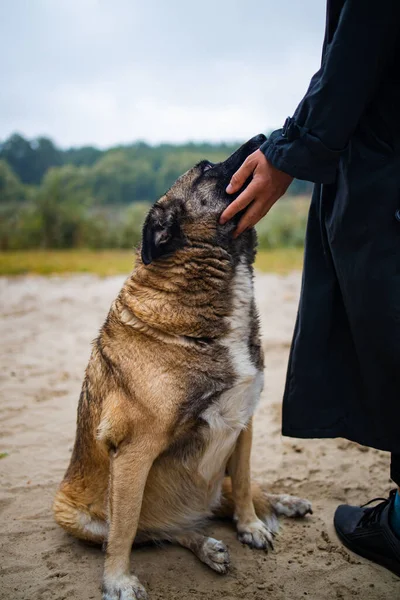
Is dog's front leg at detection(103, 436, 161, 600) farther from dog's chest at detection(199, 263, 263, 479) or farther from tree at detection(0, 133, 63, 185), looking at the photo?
tree at detection(0, 133, 63, 185)

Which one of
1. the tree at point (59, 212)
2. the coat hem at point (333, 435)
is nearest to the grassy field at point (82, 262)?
the tree at point (59, 212)

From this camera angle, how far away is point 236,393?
227 centimetres

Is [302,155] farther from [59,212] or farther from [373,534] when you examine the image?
[59,212]

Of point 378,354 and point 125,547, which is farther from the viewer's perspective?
point 125,547

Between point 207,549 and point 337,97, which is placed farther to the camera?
point 207,549

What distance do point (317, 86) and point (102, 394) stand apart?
1.62 m

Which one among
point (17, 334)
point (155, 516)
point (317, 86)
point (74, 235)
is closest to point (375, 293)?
point (317, 86)

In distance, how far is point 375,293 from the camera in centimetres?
186

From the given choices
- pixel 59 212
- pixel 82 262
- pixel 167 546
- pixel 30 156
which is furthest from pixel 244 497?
pixel 30 156

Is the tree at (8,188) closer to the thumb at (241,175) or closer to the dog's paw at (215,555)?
the thumb at (241,175)

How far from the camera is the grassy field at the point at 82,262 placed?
11417mm

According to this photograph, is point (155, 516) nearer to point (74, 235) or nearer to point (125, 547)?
point (125, 547)

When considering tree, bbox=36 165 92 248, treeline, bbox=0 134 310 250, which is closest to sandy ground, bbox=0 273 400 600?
treeline, bbox=0 134 310 250

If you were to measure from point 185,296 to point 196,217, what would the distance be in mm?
418
